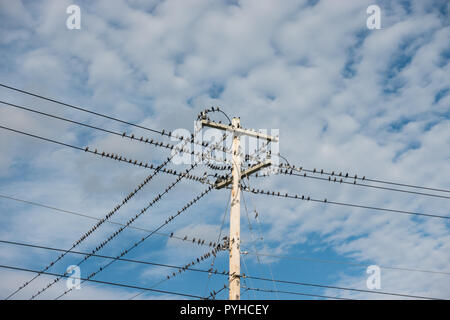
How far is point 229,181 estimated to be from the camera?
17672 mm

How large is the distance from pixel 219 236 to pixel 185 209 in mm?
2172

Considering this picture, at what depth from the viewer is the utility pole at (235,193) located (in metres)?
15.6

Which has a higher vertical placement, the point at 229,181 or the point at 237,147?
the point at 237,147

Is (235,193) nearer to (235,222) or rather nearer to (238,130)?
(235,222)

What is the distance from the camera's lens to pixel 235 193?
17.1m
